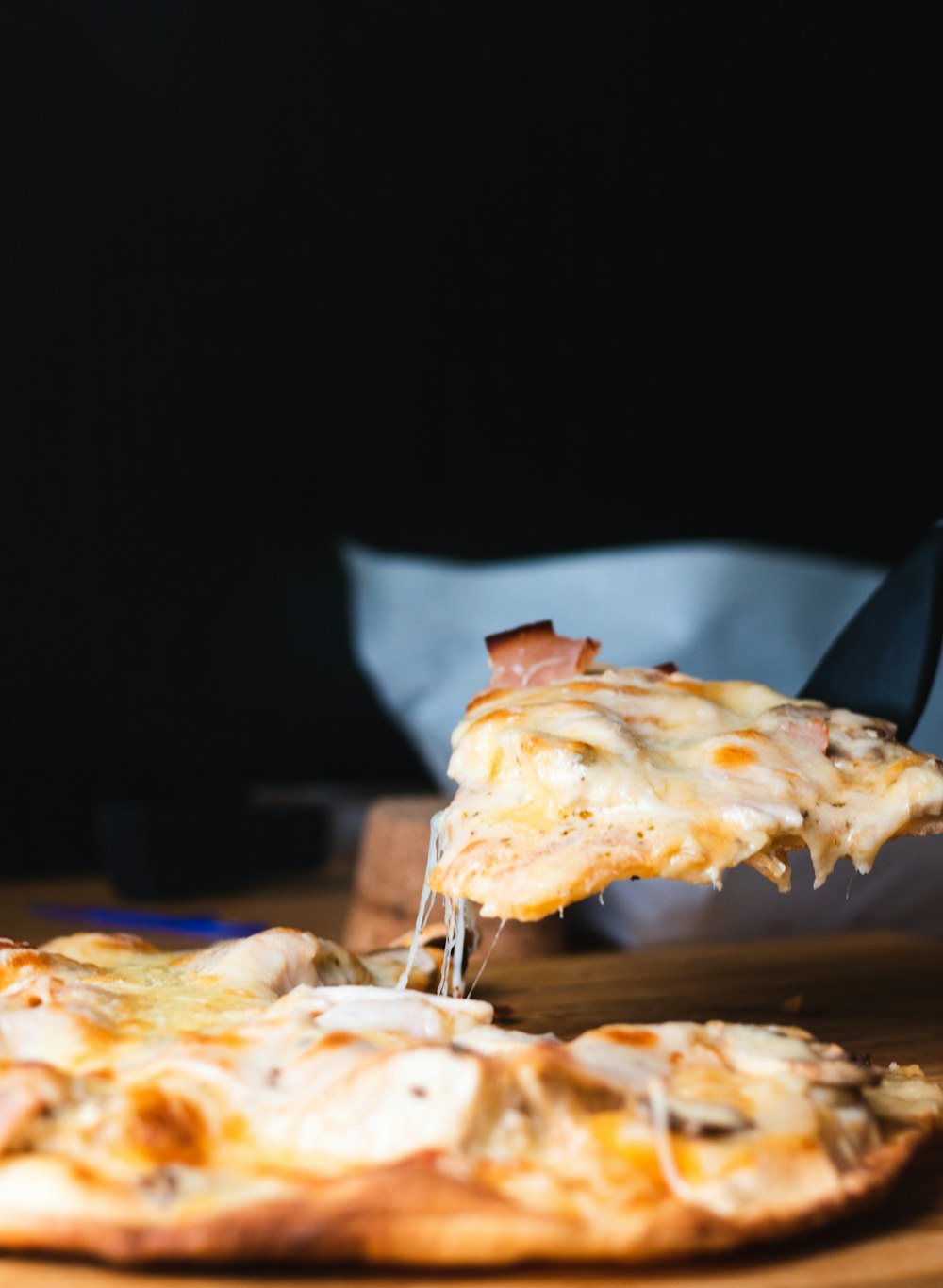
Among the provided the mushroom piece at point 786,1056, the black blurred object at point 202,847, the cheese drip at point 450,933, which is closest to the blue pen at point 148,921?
the black blurred object at point 202,847

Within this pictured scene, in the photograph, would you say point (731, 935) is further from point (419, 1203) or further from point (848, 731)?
point (419, 1203)

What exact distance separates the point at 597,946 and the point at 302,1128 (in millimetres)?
812

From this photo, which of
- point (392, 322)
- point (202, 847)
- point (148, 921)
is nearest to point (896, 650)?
point (148, 921)

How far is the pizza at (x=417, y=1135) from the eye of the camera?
55 cm

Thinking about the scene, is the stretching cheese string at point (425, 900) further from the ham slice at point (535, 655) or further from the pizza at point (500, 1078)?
the ham slice at point (535, 655)

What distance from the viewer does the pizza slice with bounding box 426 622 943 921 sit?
754 mm

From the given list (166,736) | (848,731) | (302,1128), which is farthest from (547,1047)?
(166,736)

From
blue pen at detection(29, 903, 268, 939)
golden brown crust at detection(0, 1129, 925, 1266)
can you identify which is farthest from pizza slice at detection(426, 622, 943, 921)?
blue pen at detection(29, 903, 268, 939)

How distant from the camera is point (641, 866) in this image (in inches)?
29.6

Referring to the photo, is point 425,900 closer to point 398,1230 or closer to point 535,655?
point 535,655

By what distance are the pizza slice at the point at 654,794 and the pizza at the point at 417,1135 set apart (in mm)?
80

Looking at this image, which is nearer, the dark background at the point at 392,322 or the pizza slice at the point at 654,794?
the pizza slice at the point at 654,794

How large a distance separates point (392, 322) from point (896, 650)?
1657 mm

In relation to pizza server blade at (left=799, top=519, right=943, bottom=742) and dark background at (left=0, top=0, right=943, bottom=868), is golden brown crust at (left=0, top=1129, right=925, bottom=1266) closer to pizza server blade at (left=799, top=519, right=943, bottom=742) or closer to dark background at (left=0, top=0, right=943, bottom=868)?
pizza server blade at (left=799, top=519, right=943, bottom=742)
